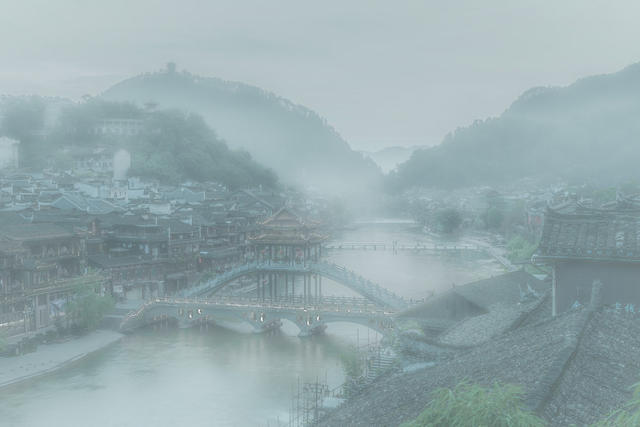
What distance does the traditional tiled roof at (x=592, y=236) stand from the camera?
10773 millimetres

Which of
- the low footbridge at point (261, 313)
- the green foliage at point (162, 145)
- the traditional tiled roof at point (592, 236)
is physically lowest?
the low footbridge at point (261, 313)

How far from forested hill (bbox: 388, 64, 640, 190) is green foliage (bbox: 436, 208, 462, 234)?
35547mm

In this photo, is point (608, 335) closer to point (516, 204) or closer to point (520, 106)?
point (516, 204)

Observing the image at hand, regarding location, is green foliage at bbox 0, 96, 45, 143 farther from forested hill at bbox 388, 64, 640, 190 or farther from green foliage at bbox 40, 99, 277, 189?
forested hill at bbox 388, 64, 640, 190

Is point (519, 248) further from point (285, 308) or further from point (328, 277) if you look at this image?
point (285, 308)

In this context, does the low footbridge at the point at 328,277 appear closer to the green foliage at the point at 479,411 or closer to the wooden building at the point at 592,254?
the wooden building at the point at 592,254

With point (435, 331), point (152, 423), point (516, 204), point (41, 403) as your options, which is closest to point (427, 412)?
point (435, 331)

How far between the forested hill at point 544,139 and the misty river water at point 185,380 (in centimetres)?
10780

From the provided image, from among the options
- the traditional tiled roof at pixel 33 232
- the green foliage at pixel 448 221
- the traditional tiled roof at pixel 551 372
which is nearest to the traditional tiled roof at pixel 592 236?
the traditional tiled roof at pixel 551 372

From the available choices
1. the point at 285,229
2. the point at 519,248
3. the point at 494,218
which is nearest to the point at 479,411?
the point at 285,229

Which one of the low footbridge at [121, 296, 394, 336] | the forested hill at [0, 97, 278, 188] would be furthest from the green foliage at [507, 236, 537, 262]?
the forested hill at [0, 97, 278, 188]

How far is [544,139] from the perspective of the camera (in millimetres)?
163000

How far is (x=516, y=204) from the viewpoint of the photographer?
96.4m

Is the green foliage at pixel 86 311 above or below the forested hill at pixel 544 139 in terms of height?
below
